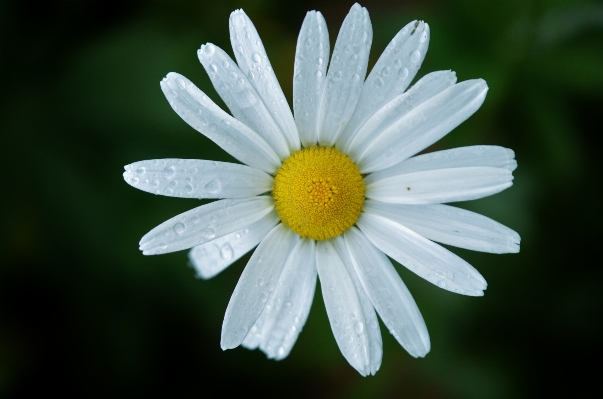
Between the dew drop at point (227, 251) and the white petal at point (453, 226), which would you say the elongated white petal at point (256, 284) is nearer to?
the dew drop at point (227, 251)

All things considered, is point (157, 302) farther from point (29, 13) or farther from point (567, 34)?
point (567, 34)

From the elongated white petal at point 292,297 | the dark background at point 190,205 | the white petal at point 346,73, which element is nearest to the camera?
the white petal at point 346,73

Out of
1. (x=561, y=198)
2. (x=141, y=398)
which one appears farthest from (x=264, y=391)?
(x=561, y=198)

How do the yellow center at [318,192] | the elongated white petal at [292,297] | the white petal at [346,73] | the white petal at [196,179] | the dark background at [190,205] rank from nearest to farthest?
1. the white petal at [196,179]
2. the white petal at [346,73]
3. the yellow center at [318,192]
4. the elongated white petal at [292,297]
5. the dark background at [190,205]

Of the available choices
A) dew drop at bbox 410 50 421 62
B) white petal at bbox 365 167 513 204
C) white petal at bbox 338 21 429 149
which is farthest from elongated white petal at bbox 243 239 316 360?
dew drop at bbox 410 50 421 62

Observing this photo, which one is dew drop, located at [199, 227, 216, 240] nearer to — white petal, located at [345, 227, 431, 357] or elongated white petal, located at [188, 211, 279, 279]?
elongated white petal, located at [188, 211, 279, 279]

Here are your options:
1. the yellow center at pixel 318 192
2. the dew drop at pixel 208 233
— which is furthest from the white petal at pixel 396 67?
the dew drop at pixel 208 233

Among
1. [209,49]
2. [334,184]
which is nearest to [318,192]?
[334,184]

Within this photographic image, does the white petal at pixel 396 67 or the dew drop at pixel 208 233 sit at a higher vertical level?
the white petal at pixel 396 67
